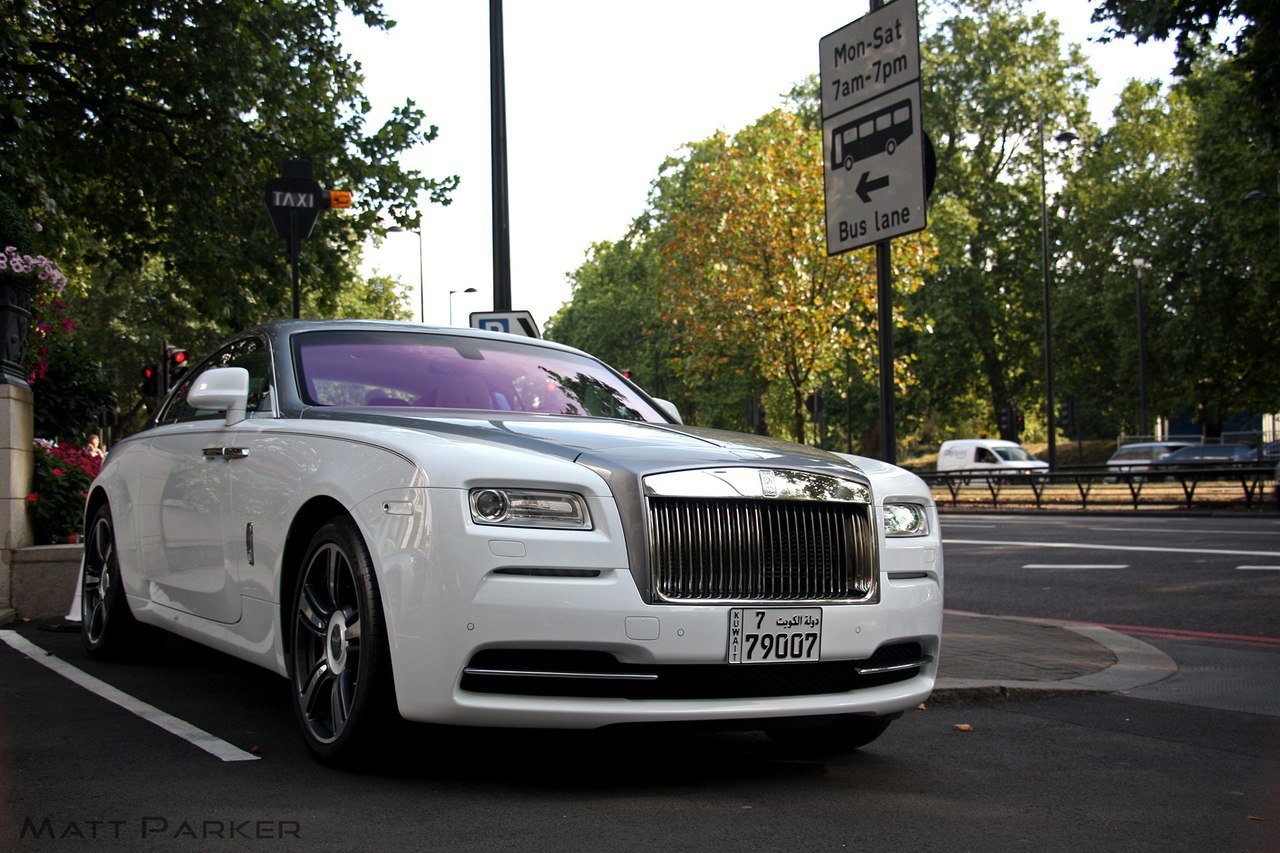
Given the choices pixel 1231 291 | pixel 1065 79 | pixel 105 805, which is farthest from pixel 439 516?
pixel 1065 79

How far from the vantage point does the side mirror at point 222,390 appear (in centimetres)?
541

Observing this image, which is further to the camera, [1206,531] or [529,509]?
[1206,531]

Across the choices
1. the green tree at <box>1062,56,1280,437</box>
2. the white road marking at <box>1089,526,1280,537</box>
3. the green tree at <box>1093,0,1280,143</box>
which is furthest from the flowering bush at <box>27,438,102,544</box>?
the green tree at <box>1062,56,1280,437</box>

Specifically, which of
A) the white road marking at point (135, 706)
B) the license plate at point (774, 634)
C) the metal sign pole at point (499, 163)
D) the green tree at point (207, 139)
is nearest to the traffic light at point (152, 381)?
the green tree at point (207, 139)

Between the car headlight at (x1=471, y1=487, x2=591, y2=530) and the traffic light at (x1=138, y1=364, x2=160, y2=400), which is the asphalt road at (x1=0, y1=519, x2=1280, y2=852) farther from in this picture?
the traffic light at (x1=138, y1=364, x2=160, y2=400)

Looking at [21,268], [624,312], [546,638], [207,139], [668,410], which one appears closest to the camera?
[546,638]

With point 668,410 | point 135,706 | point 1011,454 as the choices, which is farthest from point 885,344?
point 1011,454

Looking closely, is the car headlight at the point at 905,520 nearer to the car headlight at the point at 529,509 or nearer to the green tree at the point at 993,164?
the car headlight at the point at 529,509

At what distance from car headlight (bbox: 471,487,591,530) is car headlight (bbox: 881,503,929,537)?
119cm

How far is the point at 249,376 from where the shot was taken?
5988mm

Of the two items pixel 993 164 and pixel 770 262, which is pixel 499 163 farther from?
pixel 993 164

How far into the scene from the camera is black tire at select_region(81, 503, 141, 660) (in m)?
6.93

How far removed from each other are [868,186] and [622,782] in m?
4.77

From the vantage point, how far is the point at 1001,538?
20188mm
